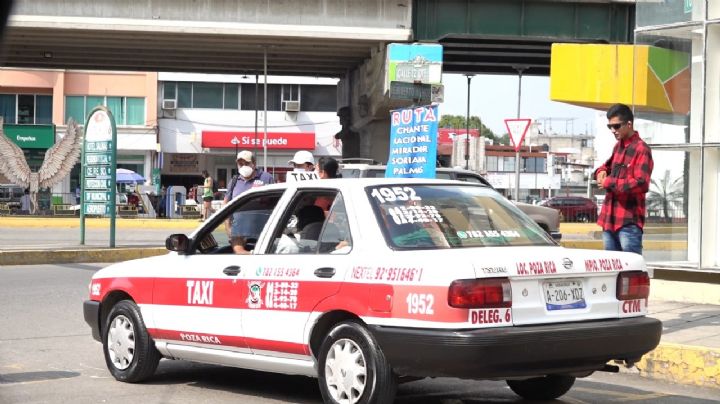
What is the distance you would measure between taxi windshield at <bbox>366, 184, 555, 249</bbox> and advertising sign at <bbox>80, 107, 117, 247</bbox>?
13769 millimetres

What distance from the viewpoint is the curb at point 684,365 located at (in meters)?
7.96

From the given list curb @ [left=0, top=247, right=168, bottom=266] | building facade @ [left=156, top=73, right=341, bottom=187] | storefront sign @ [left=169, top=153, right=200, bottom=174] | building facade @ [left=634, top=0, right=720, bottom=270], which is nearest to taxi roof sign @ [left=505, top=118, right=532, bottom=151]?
curb @ [left=0, top=247, right=168, bottom=266]

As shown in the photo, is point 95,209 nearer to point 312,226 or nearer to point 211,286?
point 211,286

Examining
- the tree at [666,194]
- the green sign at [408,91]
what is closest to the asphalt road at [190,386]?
the tree at [666,194]

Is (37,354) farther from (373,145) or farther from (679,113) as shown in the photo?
(373,145)

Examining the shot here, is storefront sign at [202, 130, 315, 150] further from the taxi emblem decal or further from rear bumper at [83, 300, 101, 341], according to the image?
the taxi emblem decal

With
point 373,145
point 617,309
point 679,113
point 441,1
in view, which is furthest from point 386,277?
point 373,145

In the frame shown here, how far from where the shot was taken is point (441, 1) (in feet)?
110

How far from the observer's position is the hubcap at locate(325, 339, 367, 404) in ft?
19.8

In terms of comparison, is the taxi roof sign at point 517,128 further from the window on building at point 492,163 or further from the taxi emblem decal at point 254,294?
→ the window on building at point 492,163

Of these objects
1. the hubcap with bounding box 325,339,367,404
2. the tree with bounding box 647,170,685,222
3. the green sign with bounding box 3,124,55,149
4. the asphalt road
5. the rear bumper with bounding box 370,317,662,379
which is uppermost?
the green sign with bounding box 3,124,55,149

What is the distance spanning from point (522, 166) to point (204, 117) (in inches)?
1863

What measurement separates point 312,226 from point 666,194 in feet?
22.6

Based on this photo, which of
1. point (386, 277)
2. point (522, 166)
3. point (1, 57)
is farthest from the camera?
point (522, 166)
